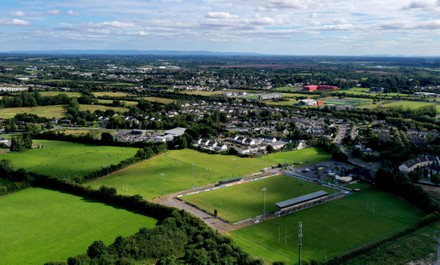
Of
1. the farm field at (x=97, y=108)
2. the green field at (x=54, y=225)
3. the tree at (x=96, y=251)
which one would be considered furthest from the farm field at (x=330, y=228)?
the farm field at (x=97, y=108)

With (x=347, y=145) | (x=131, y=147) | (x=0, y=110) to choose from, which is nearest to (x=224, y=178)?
(x=131, y=147)

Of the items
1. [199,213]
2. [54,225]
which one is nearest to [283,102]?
[199,213]

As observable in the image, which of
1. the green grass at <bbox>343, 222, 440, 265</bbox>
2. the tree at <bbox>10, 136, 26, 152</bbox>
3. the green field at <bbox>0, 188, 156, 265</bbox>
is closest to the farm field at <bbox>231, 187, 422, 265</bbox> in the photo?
the green grass at <bbox>343, 222, 440, 265</bbox>

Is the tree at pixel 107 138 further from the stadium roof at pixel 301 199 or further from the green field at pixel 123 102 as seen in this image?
the green field at pixel 123 102

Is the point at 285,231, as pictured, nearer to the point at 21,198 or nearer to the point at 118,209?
the point at 118,209

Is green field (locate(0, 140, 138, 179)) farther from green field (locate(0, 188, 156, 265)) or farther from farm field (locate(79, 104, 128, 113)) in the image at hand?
farm field (locate(79, 104, 128, 113))

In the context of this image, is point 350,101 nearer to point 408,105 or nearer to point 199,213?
point 408,105
